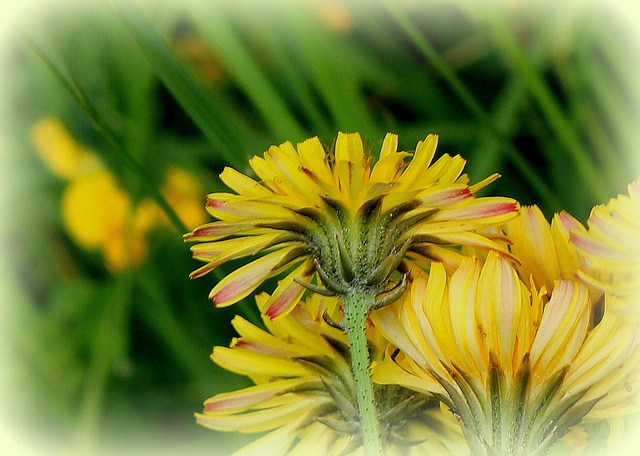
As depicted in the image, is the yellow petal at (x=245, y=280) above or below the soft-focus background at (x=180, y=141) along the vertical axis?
below

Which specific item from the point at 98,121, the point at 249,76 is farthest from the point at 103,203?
the point at 98,121

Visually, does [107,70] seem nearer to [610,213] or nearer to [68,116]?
[68,116]

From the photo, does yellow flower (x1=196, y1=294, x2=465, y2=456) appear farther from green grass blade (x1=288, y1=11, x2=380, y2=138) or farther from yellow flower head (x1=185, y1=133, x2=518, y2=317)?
green grass blade (x1=288, y1=11, x2=380, y2=138)

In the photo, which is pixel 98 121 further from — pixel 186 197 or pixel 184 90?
pixel 186 197

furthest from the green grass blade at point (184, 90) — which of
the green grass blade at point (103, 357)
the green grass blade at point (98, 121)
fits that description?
the green grass blade at point (103, 357)

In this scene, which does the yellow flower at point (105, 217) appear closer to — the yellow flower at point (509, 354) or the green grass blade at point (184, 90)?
the green grass blade at point (184, 90)

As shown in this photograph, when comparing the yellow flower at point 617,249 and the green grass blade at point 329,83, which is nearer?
the yellow flower at point 617,249

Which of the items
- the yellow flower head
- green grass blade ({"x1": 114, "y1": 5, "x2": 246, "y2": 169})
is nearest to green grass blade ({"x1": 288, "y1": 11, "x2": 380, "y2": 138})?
green grass blade ({"x1": 114, "y1": 5, "x2": 246, "y2": 169})

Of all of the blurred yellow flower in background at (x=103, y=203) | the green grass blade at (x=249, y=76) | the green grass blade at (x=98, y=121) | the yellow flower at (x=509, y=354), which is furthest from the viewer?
the blurred yellow flower in background at (x=103, y=203)
